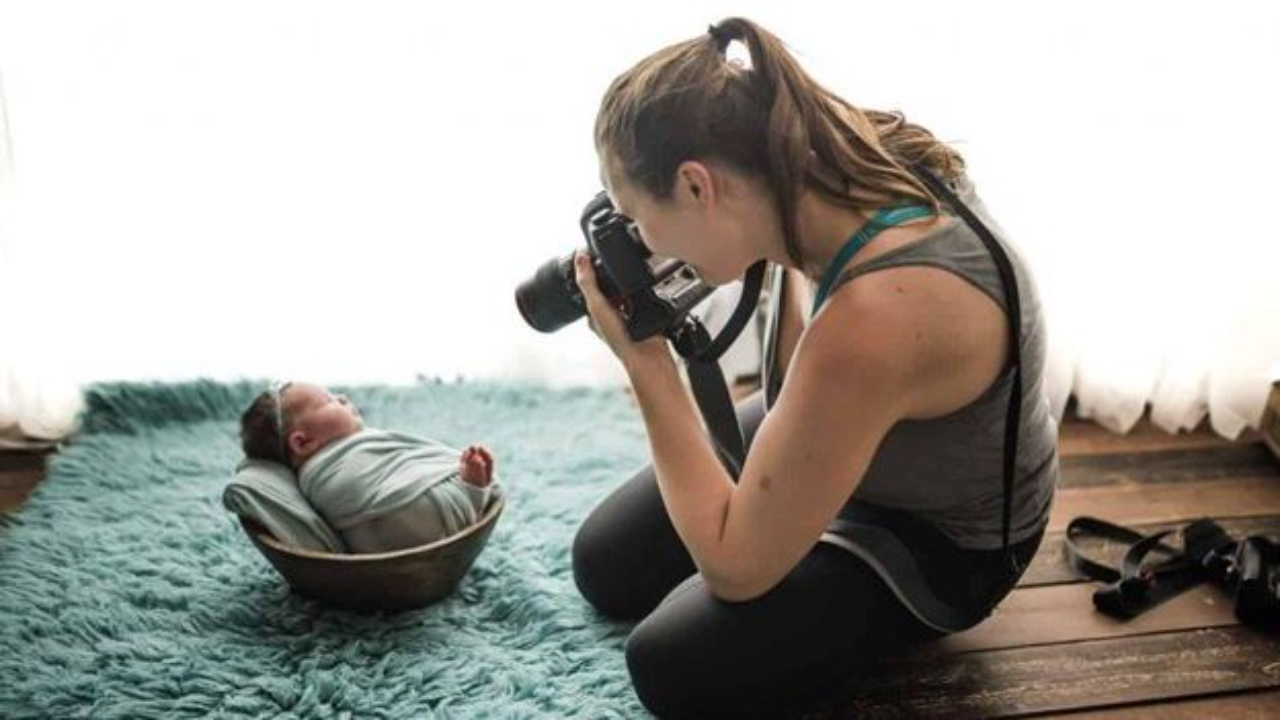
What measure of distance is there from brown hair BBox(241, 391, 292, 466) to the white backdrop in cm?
41

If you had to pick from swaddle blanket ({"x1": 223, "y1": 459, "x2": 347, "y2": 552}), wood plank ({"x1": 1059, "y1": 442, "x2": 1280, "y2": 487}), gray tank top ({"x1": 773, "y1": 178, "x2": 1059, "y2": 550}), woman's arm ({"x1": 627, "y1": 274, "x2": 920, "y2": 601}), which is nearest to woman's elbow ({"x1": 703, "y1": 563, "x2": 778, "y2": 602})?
woman's arm ({"x1": 627, "y1": 274, "x2": 920, "y2": 601})

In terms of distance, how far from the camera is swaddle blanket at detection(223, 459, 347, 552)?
1401 mm

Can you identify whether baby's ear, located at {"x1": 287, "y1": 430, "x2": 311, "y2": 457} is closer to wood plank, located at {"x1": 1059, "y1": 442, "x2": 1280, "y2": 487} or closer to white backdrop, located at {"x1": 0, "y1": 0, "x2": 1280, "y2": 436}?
white backdrop, located at {"x1": 0, "y1": 0, "x2": 1280, "y2": 436}

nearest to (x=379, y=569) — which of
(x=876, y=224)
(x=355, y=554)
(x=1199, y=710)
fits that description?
(x=355, y=554)

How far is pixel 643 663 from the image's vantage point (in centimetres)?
126

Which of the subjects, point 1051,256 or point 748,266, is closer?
point 748,266

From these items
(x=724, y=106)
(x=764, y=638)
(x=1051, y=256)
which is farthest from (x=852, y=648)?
(x=1051, y=256)

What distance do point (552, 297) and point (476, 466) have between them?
31 cm

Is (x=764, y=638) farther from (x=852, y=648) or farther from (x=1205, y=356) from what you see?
(x=1205, y=356)

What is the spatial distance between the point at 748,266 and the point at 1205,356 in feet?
3.48

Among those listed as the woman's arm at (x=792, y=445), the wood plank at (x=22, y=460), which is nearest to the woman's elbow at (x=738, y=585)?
the woman's arm at (x=792, y=445)

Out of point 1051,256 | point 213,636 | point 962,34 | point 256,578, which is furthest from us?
point 1051,256

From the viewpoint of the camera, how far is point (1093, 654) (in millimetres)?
1421

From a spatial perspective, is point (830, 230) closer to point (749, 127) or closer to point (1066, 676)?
point (749, 127)
